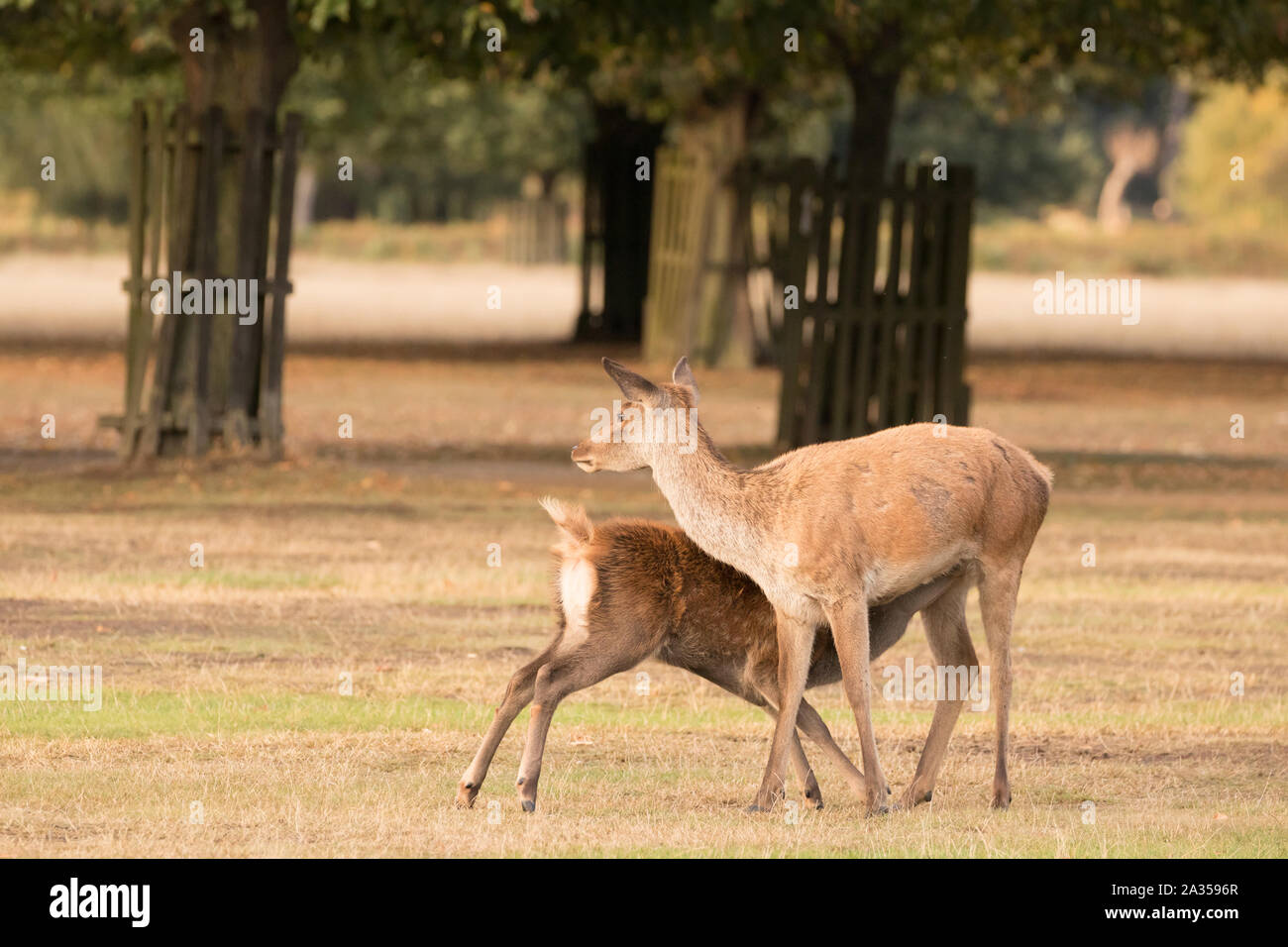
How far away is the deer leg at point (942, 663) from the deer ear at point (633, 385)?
1.35 metres

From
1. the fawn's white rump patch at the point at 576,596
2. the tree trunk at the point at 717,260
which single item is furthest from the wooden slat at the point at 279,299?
the tree trunk at the point at 717,260

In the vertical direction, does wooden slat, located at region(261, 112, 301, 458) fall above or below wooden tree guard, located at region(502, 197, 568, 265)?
above

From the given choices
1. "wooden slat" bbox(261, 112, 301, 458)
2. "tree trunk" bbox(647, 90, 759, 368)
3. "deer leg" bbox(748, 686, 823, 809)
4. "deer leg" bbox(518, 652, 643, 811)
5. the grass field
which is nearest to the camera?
the grass field

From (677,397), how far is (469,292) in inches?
2059

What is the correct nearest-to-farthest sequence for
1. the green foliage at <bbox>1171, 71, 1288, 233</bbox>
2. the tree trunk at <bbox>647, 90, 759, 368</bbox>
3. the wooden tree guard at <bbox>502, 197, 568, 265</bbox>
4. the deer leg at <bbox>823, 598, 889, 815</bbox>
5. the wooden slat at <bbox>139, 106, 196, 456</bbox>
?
the deer leg at <bbox>823, 598, 889, 815</bbox>
the wooden slat at <bbox>139, 106, 196, 456</bbox>
the tree trunk at <bbox>647, 90, 759, 368</bbox>
the wooden tree guard at <bbox>502, 197, 568, 265</bbox>
the green foliage at <bbox>1171, 71, 1288, 233</bbox>

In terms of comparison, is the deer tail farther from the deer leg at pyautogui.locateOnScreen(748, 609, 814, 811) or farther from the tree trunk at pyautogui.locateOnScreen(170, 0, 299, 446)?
the tree trunk at pyautogui.locateOnScreen(170, 0, 299, 446)

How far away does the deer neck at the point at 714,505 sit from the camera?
8508 millimetres

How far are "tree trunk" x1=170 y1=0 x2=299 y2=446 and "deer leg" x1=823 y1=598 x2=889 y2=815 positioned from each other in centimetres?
1140

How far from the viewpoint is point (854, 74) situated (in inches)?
1189

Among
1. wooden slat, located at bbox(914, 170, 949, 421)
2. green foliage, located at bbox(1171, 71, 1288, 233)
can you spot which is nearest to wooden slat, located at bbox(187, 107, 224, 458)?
wooden slat, located at bbox(914, 170, 949, 421)

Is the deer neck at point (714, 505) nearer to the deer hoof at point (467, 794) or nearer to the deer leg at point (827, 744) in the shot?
the deer leg at point (827, 744)

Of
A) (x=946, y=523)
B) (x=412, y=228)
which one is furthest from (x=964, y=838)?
(x=412, y=228)

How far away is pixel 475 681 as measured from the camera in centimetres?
1104

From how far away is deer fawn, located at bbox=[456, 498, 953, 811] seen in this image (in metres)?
8.51
